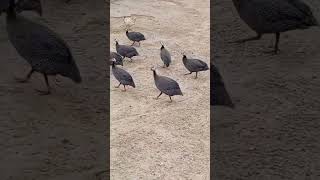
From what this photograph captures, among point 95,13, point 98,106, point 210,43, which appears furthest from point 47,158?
point 95,13

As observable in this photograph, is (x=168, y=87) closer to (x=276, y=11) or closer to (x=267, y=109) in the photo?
(x=267, y=109)

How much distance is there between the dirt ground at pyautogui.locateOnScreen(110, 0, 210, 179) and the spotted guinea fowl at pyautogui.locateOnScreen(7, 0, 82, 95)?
0.63 metres

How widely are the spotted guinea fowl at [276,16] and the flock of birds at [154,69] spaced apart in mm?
1109

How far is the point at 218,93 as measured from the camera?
20.4ft

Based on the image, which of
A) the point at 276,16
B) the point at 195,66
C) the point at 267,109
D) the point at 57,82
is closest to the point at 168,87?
the point at 195,66

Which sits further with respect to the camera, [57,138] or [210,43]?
[210,43]

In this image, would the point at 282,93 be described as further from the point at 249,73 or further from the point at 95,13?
the point at 95,13

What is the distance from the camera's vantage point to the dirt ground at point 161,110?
206 inches

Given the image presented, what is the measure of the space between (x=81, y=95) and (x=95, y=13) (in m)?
2.62

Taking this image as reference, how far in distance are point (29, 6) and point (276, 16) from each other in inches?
131

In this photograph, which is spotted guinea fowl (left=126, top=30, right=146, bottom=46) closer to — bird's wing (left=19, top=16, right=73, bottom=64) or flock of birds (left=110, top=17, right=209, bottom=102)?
flock of birds (left=110, top=17, right=209, bottom=102)

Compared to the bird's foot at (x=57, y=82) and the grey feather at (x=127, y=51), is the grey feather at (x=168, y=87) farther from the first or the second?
the bird's foot at (x=57, y=82)

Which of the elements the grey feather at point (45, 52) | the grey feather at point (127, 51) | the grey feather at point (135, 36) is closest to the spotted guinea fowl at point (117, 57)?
the grey feather at point (127, 51)

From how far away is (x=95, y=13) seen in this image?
8.75 m
